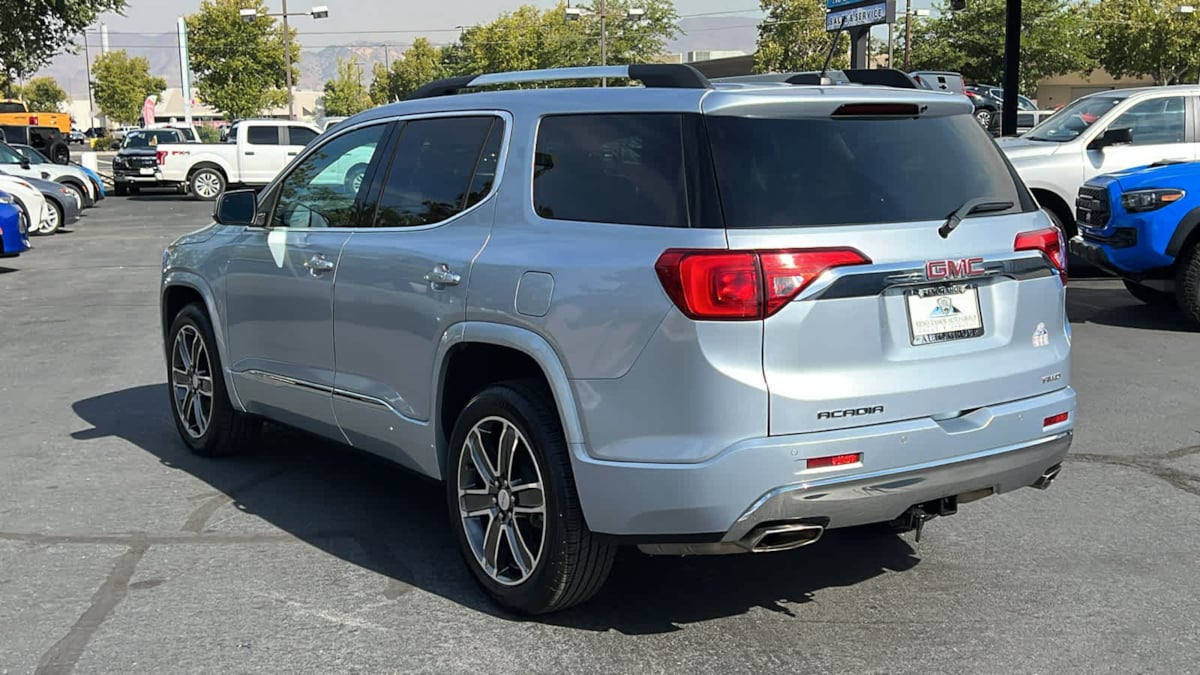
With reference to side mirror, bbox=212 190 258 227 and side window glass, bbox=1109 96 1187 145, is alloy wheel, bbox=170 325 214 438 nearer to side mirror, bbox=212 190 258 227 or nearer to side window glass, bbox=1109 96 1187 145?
side mirror, bbox=212 190 258 227

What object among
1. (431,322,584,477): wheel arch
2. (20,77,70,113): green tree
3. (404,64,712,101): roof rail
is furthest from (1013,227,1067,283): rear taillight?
(20,77,70,113): green tree

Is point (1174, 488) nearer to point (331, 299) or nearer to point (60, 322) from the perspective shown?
point (331, 299)

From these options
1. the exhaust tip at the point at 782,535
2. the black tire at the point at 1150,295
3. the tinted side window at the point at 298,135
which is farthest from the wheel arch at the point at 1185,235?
the tinted side window at the point at 298,135

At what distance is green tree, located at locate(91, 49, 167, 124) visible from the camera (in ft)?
391

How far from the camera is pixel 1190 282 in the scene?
33.3 feet

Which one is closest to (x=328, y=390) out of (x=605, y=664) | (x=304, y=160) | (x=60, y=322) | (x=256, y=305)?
(x=256, y=305)

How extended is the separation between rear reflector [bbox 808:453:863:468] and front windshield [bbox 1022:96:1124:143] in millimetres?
10458

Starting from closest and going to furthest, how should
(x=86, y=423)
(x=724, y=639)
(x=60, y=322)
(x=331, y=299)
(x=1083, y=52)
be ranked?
1. (x=724, y=639)
2. (x=331, y=299)
3. (x=86, y=423)
4. (x=60, y=322)
5. (x=1083, y=52)

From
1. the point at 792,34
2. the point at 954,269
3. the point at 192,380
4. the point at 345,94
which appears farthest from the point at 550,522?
the point at 345,94

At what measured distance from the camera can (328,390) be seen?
5336 millimetres

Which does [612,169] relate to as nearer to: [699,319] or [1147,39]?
[699,319]

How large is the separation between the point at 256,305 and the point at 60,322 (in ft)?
22.4

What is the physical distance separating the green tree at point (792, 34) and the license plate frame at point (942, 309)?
220 ft

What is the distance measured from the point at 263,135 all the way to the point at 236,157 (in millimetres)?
860
